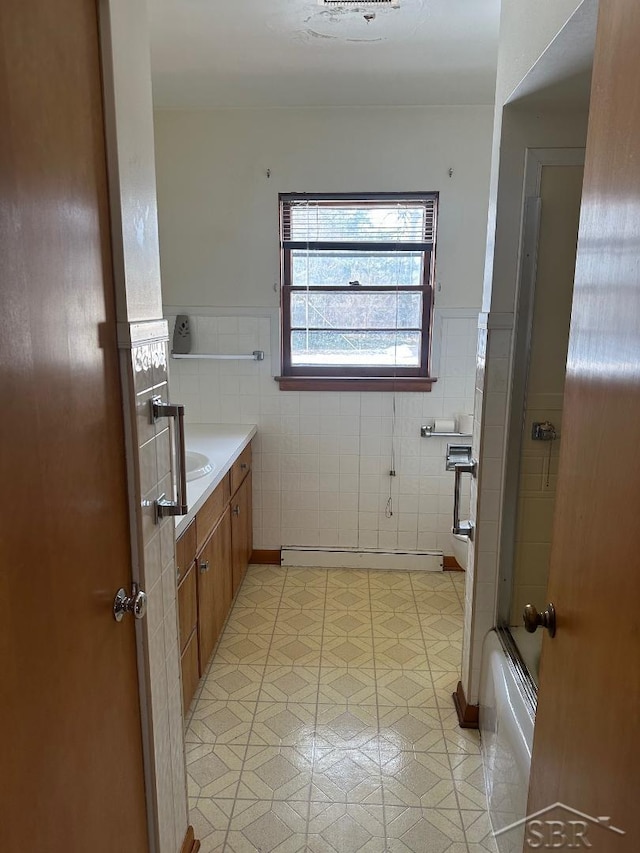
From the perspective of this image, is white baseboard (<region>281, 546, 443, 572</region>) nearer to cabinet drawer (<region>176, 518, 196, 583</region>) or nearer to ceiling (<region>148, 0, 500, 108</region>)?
cabinet drawer (<region>176, 518, 196, 583</region>)

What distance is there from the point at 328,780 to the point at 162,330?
62.9 inches

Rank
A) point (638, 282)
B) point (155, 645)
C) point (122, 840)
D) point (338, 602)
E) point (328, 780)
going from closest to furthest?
point (638, 282), point (122, 840), point (155, 645), point (328, 780), point (338, 602)

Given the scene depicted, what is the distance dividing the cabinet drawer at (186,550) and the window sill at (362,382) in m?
1.42

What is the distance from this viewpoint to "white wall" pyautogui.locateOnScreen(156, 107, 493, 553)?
319cm

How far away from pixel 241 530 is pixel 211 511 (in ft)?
2.57

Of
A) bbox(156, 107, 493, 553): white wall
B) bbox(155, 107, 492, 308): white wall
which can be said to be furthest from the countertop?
bbox(155, 107, 492, 308): white wall

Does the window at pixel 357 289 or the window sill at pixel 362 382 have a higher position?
the window at pixel 357 289

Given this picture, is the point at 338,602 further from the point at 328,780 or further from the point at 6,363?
the point at 6,363

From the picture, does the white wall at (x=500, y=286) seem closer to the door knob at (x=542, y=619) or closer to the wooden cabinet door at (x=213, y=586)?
the door knob at (x=542, y=619)

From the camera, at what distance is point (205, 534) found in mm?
2418

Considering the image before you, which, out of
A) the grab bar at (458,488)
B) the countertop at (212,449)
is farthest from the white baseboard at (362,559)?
the grab bar at (458,488)

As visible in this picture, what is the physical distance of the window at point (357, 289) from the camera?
3289mm

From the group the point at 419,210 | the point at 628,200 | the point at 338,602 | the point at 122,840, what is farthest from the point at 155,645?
the point at 419,210

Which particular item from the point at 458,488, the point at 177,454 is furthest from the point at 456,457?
the point at 177,454
